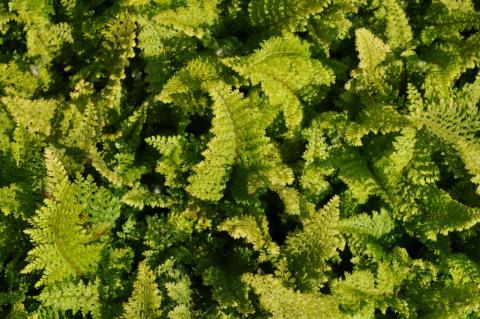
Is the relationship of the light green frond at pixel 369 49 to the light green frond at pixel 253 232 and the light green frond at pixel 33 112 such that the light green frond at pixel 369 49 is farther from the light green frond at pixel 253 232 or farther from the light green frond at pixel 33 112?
the light green frond at pixel 33 112

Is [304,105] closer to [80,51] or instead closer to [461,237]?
[461,237]

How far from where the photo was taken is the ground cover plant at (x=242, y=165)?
12.9ft

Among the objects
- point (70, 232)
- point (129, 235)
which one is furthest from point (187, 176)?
point (70, 232)

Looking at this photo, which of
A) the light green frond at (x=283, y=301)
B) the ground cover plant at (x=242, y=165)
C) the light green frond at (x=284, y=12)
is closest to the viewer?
the light green frond at (x=283, y=301)

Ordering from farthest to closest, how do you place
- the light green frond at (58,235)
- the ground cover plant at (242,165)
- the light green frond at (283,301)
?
the ground cover plant at (242,165), the light green frond at (58,235), the light green frond at (283,301)

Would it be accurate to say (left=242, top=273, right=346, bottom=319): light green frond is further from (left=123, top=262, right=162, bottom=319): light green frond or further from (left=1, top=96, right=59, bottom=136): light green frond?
(left=1, top=96, right=59, bottom=136): light green frond

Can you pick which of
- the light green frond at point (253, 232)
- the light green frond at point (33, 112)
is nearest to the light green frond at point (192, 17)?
the light green frond at point (33, 112)

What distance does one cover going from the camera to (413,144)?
4.19 metres

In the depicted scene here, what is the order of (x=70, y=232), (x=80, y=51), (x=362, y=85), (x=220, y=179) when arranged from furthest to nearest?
(x=80, y=51) < (x=362, y=85) < (x=220, y=179) < (x=70, y=232)

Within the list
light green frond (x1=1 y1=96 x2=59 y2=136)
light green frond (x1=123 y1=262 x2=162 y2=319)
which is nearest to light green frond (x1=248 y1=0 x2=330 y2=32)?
light green frond (x1=1 y1=96 x2=59 y2=136)

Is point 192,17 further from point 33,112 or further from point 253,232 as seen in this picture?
point 253,232

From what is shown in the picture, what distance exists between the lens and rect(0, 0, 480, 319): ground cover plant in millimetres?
3918

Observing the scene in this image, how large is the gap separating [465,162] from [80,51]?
3.24m

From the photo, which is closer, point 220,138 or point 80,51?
point 220,138
